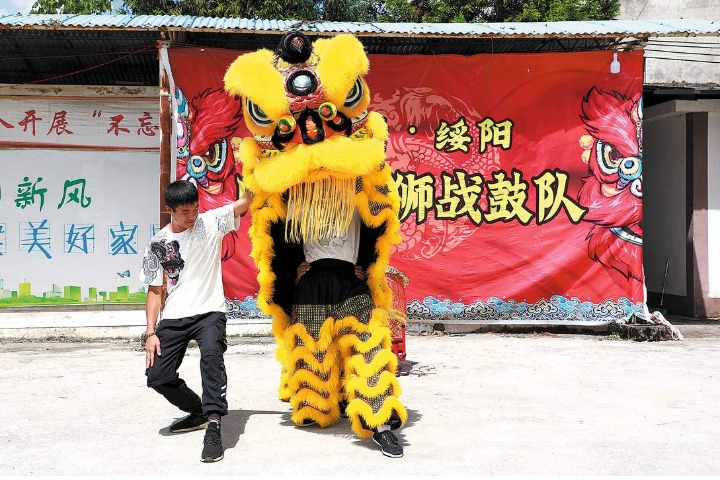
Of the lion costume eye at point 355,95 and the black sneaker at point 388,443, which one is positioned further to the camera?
the lion costume eye at point 355,95

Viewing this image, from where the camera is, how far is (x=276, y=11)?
45.5ft

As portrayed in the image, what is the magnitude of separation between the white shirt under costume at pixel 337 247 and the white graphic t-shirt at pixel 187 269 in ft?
1.80

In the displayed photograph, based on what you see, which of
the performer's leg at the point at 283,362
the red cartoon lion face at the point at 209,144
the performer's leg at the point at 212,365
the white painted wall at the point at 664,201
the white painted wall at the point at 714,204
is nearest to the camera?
the performer's leg at the point at 212,365

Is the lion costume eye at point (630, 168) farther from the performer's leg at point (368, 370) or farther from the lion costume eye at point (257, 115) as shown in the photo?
the lion costume eye at point (257, 115)

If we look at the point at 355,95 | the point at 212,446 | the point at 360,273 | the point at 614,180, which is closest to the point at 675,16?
the point at 614,180

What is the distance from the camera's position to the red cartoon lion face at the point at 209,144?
25.6 ft

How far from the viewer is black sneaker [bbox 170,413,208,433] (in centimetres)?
407

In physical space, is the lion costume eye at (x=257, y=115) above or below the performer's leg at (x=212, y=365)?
above

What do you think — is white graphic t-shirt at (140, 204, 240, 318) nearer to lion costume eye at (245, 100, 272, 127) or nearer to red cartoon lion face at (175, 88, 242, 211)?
lion costume eye at (245, 100, 272, 127)

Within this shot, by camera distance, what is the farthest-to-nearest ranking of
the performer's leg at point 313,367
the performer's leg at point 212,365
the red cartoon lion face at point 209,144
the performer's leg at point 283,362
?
the red cartoon lion face at point 209,144 < the performer's leg at point 283,362 < the performer's leg at point 313,367 < the performer's leg at point 212,365

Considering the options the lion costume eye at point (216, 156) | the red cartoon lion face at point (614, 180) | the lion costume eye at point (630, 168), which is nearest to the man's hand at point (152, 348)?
the lion costume eye at point (216, 156)

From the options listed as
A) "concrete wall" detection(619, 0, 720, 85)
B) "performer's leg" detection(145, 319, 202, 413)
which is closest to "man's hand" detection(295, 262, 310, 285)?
"performer's leg" detection(145, 319, 202, 413)

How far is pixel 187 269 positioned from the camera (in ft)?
12.8

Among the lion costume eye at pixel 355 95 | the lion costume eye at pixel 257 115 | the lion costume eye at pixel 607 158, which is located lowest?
the lion costume eye at pixel 257 115
